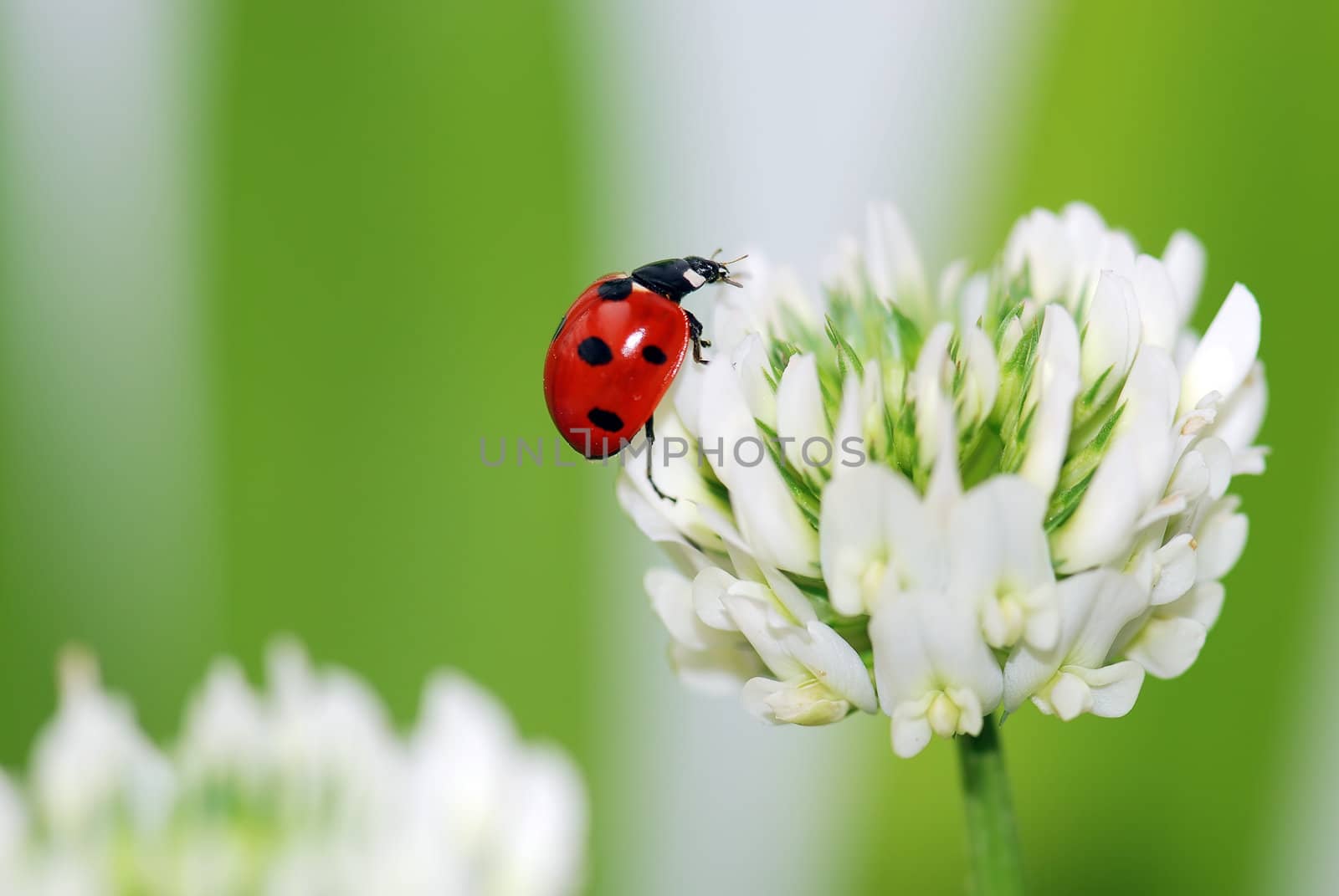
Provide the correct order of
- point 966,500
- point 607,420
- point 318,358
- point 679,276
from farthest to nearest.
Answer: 1. point 318,358
2. point 679,276
3. point 607,420
4. point 966,500

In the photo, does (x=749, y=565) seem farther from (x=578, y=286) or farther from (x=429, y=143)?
(x=429, y=143)

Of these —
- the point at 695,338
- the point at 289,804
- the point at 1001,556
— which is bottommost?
the point at 289,804

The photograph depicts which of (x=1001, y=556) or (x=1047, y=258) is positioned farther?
(x=1047, y=258)

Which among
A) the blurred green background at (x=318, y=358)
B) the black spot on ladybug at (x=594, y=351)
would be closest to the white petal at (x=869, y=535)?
the black spot on ladybug at (x=594, y=351)

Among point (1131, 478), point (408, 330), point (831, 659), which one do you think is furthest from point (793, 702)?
point (408, 330)

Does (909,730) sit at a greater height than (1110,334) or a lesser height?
lesser

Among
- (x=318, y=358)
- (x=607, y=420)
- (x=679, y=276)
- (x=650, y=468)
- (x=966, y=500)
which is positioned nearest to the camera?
(x=966, y=500)

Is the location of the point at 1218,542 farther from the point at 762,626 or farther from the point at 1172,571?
the point at 762,626

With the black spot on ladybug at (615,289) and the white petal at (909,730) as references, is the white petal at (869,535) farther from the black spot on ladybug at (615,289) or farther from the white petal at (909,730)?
the black spot on ladybug at (615,289)
